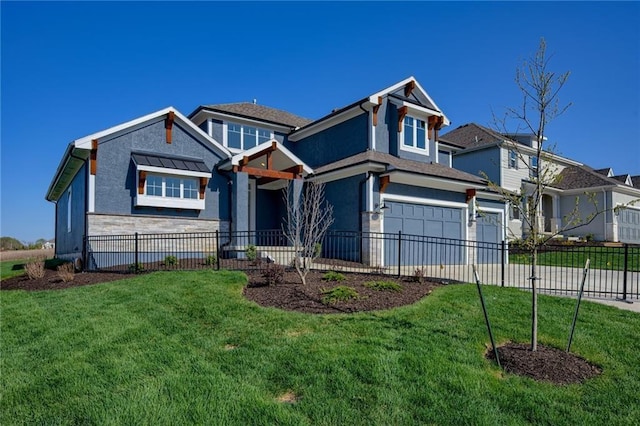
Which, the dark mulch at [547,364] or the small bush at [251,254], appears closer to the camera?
the dark mulch at [547,364]

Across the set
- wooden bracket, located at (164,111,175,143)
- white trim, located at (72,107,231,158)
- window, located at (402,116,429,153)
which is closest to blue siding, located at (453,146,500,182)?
window, located at (402,116,429,153)

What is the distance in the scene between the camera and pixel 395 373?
4266mm

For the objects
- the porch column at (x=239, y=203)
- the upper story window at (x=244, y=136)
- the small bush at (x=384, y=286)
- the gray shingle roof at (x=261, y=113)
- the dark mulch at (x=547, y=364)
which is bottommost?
the dark mulch at (x=547, y=364)

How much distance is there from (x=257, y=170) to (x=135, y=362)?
37.4 feet

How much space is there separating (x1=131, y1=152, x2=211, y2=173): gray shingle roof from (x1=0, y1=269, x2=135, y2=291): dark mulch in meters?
4.42

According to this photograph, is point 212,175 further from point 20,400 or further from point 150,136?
point 20,400

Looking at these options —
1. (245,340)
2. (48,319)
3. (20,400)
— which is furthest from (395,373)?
(48,319)

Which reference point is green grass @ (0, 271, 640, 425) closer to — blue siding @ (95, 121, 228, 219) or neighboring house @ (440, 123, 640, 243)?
blue siding @ (95, 121, 228, 219)

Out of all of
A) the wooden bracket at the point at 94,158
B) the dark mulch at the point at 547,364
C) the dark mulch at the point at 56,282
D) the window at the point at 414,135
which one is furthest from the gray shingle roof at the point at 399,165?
the dark mulch at the point at 547,364

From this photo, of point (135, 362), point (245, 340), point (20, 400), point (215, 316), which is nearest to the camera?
point (20, 400)

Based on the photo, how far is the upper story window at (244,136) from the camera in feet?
61.8

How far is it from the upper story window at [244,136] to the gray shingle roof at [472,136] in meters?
12.7

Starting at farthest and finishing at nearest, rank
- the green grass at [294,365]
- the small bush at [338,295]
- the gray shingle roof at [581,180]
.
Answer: the gray shingle roof at [581,180]
the small bush at [338,295]
the green grass at [294,365]

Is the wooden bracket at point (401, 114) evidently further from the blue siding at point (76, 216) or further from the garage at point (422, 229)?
the blue siding at point (76, 216)
